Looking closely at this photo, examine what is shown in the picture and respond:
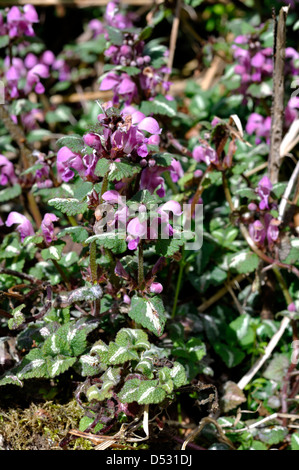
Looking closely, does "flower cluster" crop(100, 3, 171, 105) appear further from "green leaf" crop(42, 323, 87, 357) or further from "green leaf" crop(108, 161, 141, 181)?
"green leaf" crop(42, 323, 87, 357)

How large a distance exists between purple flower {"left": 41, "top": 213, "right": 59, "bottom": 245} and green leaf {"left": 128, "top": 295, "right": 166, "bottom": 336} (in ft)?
1.38

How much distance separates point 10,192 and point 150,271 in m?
0.90

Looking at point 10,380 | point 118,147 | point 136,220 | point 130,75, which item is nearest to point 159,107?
point 130,75

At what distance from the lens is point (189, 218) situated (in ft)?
7.06

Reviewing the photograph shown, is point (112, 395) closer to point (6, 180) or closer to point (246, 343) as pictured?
point (246, 343)

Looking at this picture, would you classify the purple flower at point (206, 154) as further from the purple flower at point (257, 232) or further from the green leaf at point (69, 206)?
the green leaf at point (69, 206)

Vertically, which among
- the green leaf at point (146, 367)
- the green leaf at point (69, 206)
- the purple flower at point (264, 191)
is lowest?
the green leaf at point (146, 367)

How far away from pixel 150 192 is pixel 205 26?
2.52 m

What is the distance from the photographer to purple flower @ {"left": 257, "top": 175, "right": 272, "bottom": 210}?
74.7 inches

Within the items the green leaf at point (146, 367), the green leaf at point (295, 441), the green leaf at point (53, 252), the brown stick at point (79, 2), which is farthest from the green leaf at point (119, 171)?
the brown stick at point (79, 2)

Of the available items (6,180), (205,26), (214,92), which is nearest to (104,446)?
(6,180)

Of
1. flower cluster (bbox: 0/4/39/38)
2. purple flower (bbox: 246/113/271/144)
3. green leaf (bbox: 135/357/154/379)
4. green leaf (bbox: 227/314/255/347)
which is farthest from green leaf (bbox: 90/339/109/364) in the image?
flower cluster (bbox: 0/4/39/38)

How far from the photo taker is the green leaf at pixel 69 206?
1506mm

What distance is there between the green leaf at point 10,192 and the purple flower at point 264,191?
104 cm
